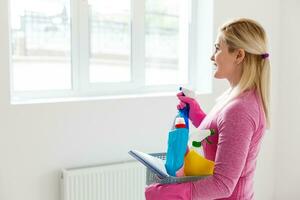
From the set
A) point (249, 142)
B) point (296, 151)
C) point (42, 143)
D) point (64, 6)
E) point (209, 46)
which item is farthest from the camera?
point (296, 151)

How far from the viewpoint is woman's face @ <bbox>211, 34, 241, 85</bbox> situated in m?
1.60

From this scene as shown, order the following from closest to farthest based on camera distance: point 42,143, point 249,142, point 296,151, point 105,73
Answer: point 249,142 < point 42,143 < point 105,73 < point 296,151

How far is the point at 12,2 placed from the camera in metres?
2.42

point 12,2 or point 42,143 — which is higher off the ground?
point 12,2

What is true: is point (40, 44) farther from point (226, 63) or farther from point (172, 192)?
point (172, 192)

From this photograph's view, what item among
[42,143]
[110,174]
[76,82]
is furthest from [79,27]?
[110,174]

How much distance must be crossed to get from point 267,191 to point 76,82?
1.73 metres

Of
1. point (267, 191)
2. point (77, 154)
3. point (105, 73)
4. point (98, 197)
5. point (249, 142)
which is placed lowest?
point (267, 191)

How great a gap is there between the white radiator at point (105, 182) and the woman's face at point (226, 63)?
1.10m

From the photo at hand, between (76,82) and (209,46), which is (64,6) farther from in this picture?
(209,46)

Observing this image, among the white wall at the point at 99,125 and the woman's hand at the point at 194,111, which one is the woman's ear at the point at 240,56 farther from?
the white wall at the point at 99,125

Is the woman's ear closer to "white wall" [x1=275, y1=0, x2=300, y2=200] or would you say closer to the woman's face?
the woman's face

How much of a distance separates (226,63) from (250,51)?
0.11 metres

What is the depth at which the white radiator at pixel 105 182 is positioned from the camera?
7.82 feet
